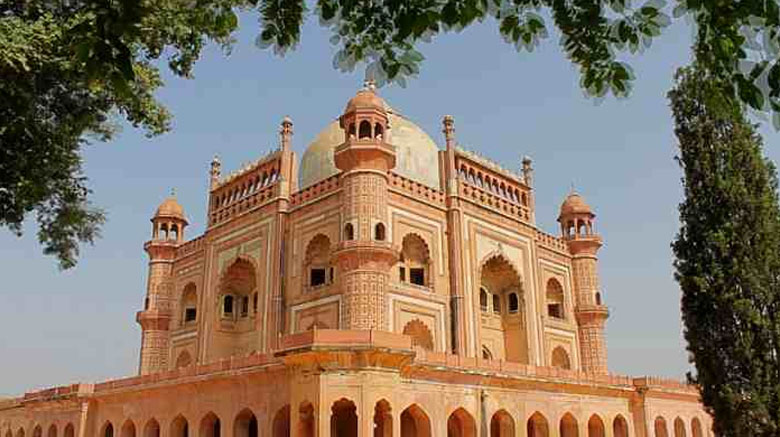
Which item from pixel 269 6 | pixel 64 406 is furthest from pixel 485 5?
pixel 64 406

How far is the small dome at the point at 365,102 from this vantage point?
2070 centimetres

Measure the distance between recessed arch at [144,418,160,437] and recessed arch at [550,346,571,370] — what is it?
14.4 metres

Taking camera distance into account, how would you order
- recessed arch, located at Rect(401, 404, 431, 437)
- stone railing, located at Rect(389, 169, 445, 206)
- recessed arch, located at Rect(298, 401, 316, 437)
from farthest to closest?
1. stone railing, located at Rect(389, 169, 445, 206)
2. recessed arch, located at Rect(401, 404, 431, 437)
3. recessed arch, located at Rect(298, 401, 316, 437)

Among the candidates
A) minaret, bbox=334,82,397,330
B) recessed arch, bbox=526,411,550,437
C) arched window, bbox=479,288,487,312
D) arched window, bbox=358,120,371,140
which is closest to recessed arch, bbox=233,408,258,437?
minaret, bbox=334,82,397,330

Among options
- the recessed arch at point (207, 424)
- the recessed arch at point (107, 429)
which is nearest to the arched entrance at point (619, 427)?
the recessed arch at point (207, 424)

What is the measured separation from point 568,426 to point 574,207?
10.7 meters

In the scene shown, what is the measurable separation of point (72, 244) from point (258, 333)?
13.5 meters

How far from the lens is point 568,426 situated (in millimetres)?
20625

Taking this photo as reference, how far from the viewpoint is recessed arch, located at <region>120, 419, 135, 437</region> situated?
70.4 feet

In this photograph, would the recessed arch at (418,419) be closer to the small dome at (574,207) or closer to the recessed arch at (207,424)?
the recessed arch at (207,424)

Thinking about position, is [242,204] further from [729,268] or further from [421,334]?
[729,268]

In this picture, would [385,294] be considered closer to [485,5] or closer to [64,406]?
[64,406]

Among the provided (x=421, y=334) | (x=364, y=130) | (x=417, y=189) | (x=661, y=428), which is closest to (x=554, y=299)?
(x=661, y=428)

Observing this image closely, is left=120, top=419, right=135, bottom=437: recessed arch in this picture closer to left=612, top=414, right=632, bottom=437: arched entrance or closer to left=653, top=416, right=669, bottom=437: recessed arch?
left=612, top=414, right=632, bottom=437: arched entrance
